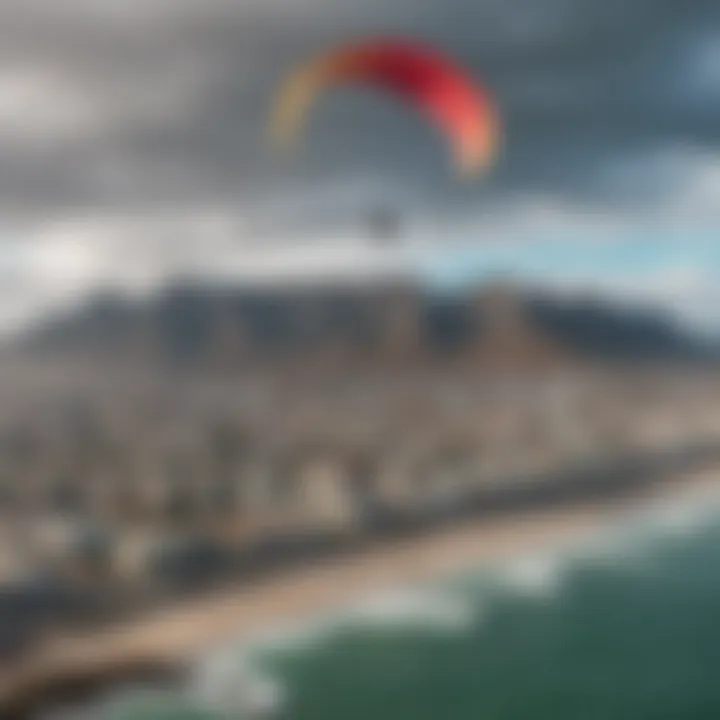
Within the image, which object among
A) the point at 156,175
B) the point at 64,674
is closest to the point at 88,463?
the point at 64,674

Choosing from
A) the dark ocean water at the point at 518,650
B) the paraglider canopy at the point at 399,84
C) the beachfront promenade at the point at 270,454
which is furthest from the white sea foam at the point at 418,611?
the paraglider canopy at the point at 399,84

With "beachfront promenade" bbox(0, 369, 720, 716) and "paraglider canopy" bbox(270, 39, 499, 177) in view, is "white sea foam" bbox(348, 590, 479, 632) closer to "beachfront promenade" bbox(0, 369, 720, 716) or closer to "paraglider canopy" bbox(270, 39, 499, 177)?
"beachfront promenade" bbox(0, 369, 720, 716)

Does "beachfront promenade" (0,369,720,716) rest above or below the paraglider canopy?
below

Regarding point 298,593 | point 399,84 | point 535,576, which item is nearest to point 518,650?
point 535,576

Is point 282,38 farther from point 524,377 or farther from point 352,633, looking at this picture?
point 352,633

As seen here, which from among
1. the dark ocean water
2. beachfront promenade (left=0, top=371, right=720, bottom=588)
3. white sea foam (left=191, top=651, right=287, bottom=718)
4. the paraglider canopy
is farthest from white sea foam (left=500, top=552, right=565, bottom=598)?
the paraglider canopy

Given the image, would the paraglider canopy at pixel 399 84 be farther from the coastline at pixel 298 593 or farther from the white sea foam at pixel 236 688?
the white sea foam at pixel 236 688
